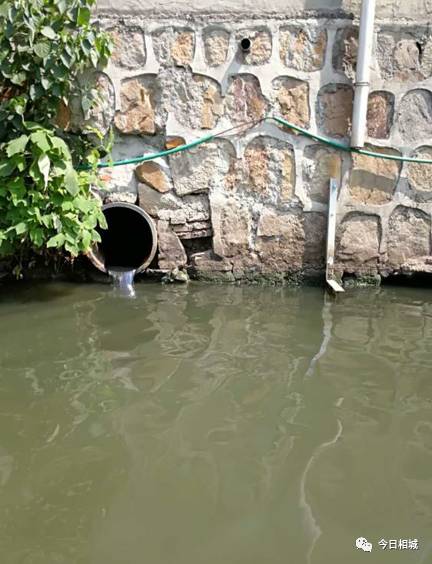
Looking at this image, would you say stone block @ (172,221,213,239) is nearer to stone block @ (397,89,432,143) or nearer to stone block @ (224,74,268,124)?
A: stone block @ (224,74,268,124)

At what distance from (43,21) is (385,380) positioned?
8.67 feet

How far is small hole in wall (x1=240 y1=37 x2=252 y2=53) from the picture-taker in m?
3.54

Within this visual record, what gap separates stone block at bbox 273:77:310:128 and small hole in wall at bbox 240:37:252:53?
0.26 metres

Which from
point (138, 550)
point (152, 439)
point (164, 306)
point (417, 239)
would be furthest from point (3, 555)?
point (417, 239)

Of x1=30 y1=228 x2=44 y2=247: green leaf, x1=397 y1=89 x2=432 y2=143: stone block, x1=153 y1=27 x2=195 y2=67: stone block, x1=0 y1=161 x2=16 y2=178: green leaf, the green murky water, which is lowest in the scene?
the green murky water

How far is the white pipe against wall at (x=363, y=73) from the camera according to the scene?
3.33 m

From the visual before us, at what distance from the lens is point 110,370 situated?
8.28 feet

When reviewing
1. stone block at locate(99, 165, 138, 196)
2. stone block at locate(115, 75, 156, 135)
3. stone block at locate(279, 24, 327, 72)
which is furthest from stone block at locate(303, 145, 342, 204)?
stone block at locate(99, 165, 138, 196)

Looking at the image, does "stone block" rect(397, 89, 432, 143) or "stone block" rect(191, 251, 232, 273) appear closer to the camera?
"stone block" rect(397, 89, 432, 143)

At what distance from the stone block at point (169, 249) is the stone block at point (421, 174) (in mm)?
1563

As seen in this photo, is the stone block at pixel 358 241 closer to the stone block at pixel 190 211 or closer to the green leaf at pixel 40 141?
the stone block at pixel 190 211

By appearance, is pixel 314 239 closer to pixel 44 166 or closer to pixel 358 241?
pixel 358 241

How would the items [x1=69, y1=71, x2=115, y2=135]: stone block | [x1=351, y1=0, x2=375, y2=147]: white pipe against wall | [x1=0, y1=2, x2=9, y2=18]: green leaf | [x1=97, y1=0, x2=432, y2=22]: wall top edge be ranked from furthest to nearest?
1. [x1=69, y1=71, x2=115, y2=135]: stone block
2. [x1=97, y1=0, x2=432, y2=22]: wall top edge
3. [x1=351, y1=0, x2=375, y2=147]: white pipe against wall
4. [x1=0, y1=2, x2=9, y2=18]: green leaf

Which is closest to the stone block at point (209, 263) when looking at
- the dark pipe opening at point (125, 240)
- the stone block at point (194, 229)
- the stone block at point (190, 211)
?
the stone block at point (194, 229)
